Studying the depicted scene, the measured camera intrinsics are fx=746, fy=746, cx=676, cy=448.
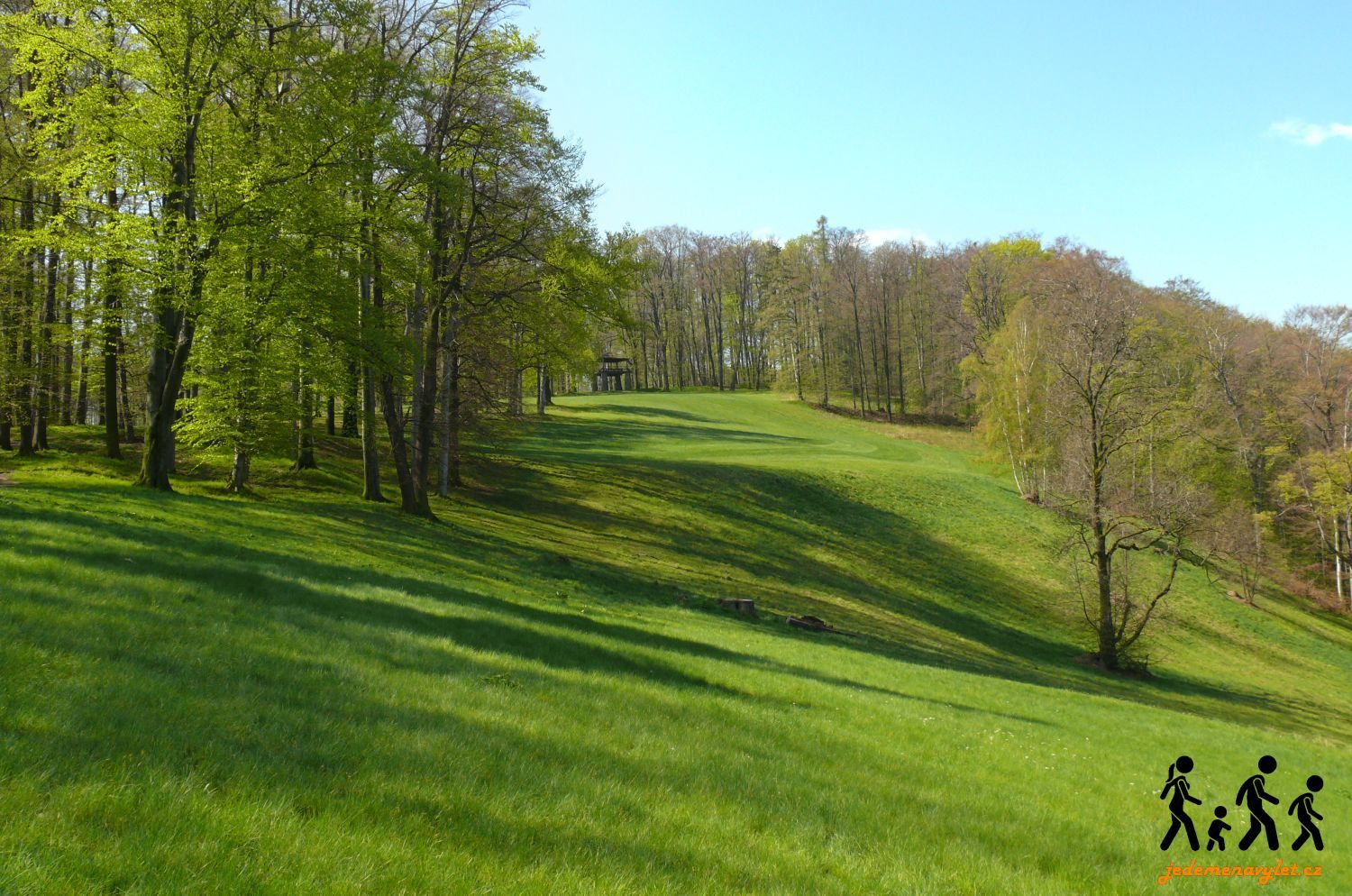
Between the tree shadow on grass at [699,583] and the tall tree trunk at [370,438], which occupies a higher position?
the tall tree trunk at [370,438]

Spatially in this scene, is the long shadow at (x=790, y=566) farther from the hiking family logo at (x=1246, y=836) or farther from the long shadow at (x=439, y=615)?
the hiking family logo at (x=1246, y=836)

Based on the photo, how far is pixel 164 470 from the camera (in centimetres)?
1986

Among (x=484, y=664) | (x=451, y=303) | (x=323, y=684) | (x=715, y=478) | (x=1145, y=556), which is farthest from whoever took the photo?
(x=1145, y=556)

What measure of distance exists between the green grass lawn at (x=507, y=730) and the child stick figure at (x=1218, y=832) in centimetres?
19

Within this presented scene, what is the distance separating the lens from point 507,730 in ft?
22.7

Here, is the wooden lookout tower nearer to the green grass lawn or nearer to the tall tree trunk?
the tall tree trunk

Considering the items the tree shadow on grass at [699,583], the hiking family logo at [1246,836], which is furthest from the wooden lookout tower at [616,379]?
the hiking family logo at [1246,836]

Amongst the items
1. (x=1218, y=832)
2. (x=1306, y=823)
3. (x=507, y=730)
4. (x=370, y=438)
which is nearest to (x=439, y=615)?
(x=507, y=730)

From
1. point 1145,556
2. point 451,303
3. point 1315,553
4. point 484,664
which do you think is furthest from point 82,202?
point 1315,553

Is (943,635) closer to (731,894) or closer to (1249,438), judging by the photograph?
(731,894)

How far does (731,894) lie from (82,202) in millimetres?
20963

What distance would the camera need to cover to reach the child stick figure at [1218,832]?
8508 mm

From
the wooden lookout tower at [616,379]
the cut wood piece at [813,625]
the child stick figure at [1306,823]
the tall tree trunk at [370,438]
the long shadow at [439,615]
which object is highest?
the wooden lookout tower at [616,379]

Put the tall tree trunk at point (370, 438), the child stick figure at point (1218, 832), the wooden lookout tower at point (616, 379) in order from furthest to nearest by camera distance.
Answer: the wooden lookout tower at point (616, 379) → the tall tree trunk at point (370, 438) → the child stick figure at point (1218, 832)
